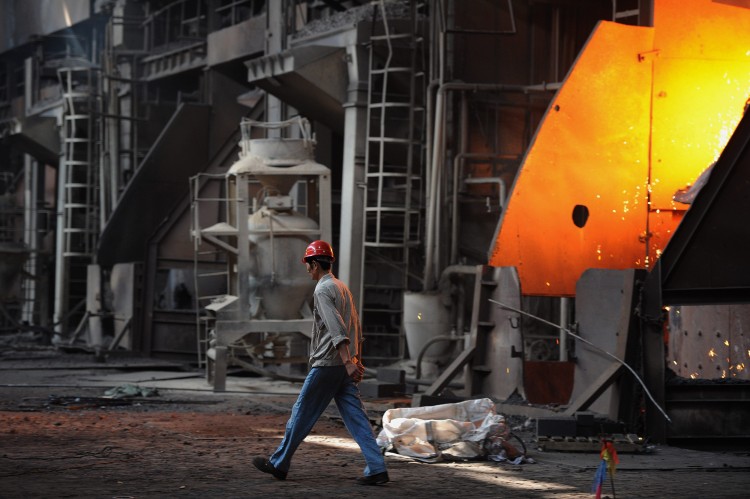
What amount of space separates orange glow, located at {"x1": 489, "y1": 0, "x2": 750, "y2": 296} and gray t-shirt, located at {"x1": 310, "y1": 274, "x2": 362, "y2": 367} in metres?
4.46

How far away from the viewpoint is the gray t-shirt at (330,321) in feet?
27.7

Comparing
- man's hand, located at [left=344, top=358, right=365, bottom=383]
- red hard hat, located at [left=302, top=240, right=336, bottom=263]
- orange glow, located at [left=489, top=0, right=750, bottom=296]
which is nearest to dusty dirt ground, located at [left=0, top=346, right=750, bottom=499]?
man's hand, located at [left=344, top=358, right=365, bottom=383]

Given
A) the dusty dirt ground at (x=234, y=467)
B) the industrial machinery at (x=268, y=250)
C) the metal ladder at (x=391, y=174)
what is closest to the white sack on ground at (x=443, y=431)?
the dusty dirt ground at (x=234, y=467)

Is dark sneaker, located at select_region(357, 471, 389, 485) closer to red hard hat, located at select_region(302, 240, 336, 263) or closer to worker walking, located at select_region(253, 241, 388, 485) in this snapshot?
worker walking, located at select_region(253, 241, 388, 485)

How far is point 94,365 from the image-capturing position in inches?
822

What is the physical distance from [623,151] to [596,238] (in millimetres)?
941

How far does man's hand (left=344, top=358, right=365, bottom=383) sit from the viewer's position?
27.8 ft

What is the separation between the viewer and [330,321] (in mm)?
8438

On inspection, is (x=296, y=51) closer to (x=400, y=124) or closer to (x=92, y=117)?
(x=400, y=124)

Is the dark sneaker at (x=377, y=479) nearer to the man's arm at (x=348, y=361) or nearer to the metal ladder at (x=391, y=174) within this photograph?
the man's arm at (x=348, y=361)

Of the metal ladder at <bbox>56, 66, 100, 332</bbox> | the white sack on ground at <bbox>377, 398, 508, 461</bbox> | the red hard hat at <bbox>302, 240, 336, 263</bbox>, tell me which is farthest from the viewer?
the metal ladder at <bbox>56, 66, 100, 332</bbox>

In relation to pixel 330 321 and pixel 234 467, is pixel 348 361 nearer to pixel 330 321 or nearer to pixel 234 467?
pixel 330 321

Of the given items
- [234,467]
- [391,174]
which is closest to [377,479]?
Answer: [234,467]

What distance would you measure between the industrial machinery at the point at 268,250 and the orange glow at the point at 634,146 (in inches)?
192
